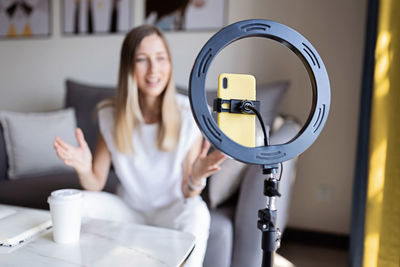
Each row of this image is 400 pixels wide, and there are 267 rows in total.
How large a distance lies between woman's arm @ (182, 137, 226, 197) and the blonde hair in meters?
0.08

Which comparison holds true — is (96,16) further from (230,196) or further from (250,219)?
(250,219)

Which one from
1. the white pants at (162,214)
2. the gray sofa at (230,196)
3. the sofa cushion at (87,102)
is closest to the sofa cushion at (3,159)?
the gray sofa at (230,196)

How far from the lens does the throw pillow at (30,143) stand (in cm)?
203

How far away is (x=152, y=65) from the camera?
1265 millimetres

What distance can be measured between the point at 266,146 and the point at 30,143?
1.85 metres

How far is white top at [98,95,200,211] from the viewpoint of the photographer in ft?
4.25

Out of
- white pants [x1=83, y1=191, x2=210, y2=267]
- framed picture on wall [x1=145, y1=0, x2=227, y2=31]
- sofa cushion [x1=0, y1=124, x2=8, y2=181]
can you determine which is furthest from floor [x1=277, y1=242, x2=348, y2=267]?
sofa cushion [x1=0, y1=124, x2=8, y2=181]

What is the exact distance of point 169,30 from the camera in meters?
Result: 2.35

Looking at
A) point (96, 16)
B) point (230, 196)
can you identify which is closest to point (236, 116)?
point (230, 196)

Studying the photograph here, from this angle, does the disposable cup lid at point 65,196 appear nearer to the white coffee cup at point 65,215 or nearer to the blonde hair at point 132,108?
the white coffee cup at point 65,215

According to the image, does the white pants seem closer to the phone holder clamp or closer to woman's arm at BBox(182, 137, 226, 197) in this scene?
woman's arm at BBox(182, 137, 226, 197)

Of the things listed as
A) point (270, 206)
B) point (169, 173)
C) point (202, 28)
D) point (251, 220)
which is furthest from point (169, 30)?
point (270, 206)

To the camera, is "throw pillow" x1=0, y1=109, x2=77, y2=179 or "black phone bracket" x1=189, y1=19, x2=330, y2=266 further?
"throw pillow" x1=0, y1=109, x2=77, y2=179

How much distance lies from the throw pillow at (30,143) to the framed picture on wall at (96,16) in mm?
805
